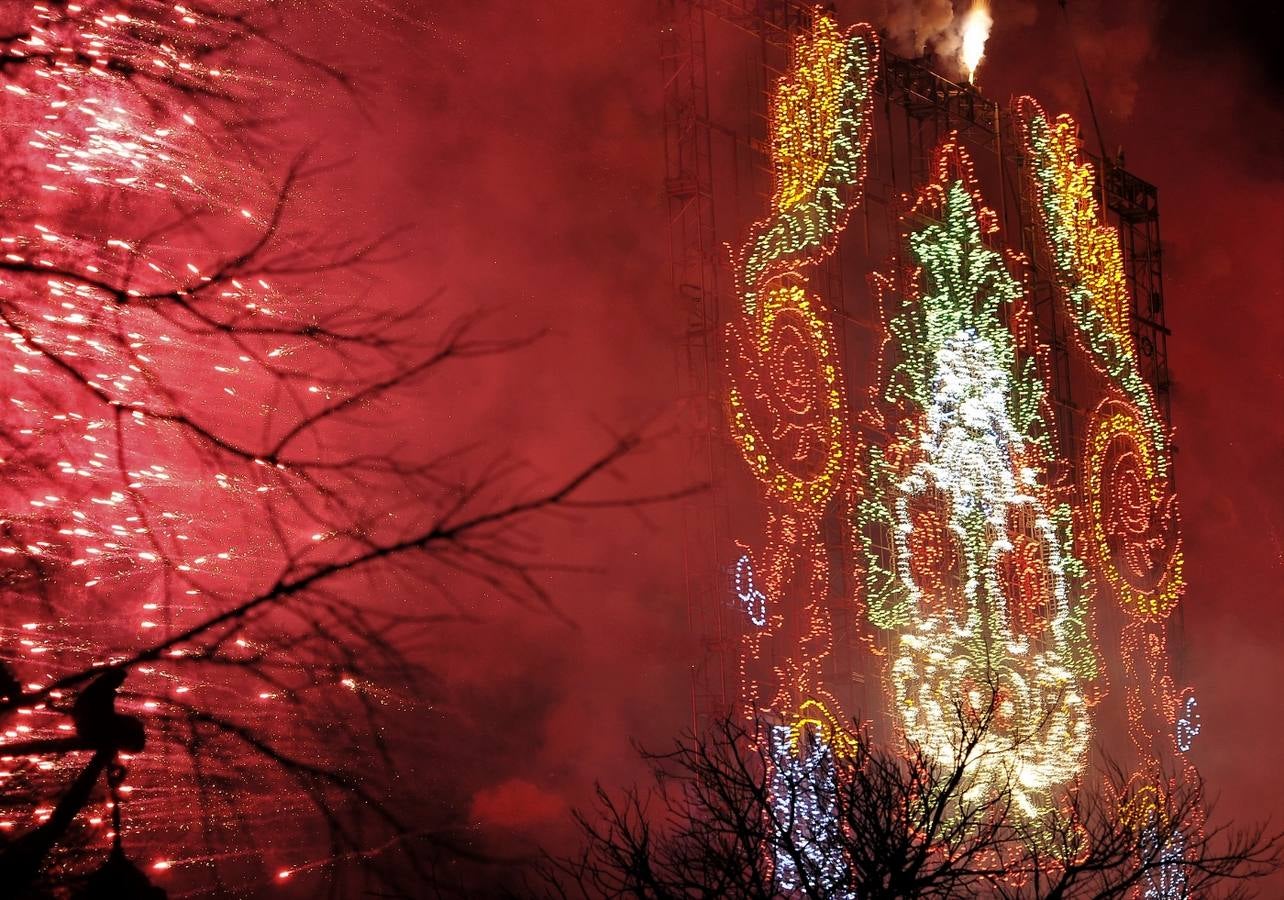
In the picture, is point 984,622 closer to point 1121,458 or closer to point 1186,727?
point 1121,458

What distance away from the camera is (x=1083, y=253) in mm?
14633

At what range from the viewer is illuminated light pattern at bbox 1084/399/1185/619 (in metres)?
14.2

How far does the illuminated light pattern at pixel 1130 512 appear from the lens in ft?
46.7

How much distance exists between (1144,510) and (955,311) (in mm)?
3624

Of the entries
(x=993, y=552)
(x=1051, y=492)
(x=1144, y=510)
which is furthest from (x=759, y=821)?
(x=1144, y=510)

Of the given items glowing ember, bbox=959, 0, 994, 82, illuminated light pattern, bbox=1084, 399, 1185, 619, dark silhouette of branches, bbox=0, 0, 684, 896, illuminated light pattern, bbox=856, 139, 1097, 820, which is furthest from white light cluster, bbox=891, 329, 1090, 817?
dark silhouette of branches, bbox=0, 0, 684, 896

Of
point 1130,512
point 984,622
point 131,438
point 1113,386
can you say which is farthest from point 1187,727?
point 131,438

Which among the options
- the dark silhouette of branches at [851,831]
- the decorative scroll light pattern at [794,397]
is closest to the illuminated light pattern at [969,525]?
the dark silhouette of branches at [851,831]

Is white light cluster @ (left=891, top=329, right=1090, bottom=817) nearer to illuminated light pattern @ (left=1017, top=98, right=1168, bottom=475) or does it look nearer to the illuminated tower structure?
the illuminated tower structure

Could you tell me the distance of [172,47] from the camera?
4309 mm

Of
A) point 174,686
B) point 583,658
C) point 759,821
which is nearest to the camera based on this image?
point 174,686

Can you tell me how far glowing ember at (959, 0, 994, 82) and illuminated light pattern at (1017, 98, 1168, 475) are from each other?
59 centimetres

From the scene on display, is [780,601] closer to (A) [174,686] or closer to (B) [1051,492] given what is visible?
(B) [1051,492]

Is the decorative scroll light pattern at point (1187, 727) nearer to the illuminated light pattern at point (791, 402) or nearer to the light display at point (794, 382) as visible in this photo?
the light display at point (794, 382)
